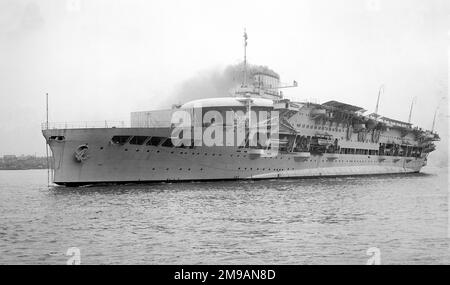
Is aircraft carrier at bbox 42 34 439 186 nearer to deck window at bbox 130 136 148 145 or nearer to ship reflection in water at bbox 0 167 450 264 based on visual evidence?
deck window at bbox 130 136 148 145

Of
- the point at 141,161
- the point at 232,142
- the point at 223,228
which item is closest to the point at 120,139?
the point at 141,161

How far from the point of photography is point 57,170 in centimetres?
2739

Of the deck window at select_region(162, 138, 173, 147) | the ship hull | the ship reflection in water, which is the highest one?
the deck window at select_region(162, 138, 173, 147)

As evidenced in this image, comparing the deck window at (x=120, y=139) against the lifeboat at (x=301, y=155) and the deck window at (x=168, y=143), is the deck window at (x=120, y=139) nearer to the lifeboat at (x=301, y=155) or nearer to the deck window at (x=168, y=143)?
the deck window at (x=168, y=143)

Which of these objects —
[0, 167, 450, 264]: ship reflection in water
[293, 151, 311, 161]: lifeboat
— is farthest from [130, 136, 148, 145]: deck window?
[293, 151, 311, 161]: lifeboat

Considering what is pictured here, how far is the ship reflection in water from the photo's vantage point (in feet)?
35.1

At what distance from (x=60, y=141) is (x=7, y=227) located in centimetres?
1212

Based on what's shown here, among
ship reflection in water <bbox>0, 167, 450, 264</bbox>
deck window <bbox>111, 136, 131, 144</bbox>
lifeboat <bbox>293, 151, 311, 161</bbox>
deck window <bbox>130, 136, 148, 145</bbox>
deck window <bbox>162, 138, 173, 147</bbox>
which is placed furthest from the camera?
lifeboat <bbox>293, 151, 311, 161</bbox>

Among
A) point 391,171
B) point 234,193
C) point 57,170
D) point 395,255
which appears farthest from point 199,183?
point 391,171

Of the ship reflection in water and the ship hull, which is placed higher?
the ship hull

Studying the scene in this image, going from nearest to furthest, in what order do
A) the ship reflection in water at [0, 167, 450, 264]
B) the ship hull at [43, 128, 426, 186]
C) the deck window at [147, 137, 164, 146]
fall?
the ship reflection in water at [0, 167, 450, 264] → the ship hull at [43, 128, 426, 186] → the deck window at [147, 137, 164, 146]

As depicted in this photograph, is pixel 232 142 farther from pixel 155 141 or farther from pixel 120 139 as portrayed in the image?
pixel 120 139

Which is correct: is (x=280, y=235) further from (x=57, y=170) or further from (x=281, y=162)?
(x=281, y=162)
